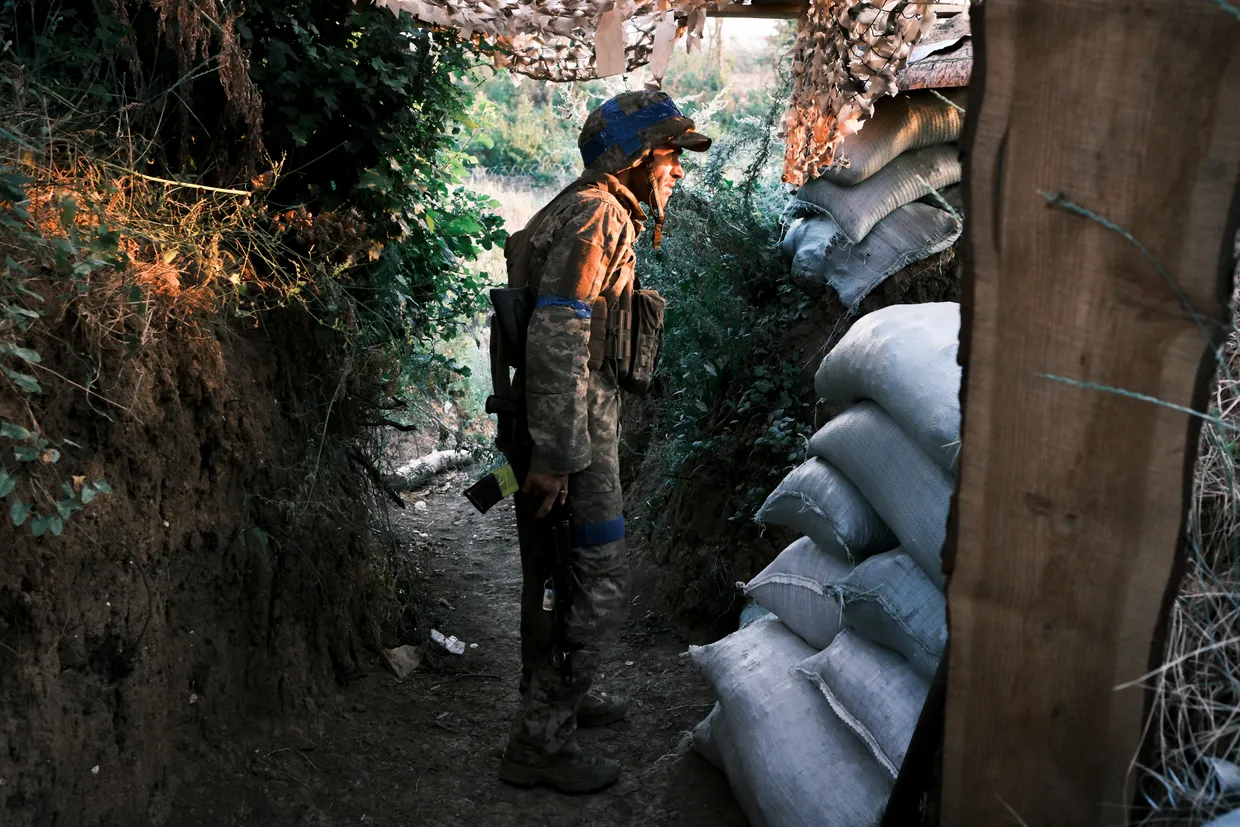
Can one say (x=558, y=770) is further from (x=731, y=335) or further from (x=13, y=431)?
(x=731, y=335)

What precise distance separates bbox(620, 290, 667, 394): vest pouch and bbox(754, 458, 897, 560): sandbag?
0.61 m

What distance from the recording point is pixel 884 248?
4211 millimetres

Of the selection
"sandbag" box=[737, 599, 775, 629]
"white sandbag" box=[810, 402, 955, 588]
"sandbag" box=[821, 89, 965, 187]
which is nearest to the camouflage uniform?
"sandbag" box=[737, 599, 775, 629]

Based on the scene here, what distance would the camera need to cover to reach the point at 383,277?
12.9 feet

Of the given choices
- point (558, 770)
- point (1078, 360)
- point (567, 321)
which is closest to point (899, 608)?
point (1078, 360)

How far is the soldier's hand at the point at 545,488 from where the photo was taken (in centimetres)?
308

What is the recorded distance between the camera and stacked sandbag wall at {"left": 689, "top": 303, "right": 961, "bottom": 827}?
238 centimetres

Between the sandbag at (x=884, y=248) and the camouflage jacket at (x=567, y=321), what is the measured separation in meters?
1.48

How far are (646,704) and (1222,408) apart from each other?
8.84ft

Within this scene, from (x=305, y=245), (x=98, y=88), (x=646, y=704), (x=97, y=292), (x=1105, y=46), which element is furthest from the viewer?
(x=646, y=704)

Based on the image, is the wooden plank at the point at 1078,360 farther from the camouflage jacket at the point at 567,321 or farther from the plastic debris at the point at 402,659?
the plastic debris at the point at 402,659

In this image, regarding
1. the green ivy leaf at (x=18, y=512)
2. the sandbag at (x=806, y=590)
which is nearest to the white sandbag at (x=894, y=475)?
the sandbag at (x=806, y=590)

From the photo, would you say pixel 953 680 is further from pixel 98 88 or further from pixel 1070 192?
pixel 98 88

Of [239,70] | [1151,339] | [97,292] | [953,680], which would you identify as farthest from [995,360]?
[239,70]
